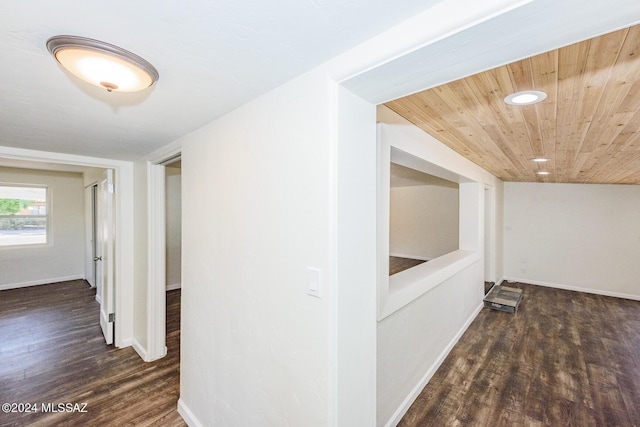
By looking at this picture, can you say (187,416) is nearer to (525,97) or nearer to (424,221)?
(525,97)

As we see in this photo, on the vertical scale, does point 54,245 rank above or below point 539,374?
above

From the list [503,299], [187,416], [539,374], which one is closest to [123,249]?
[187,416]

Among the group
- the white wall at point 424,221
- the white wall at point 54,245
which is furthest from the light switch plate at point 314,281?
the white wall at point 424,221

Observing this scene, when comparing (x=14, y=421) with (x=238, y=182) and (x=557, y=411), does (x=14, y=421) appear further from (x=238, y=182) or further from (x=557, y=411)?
(x=557, y=411)

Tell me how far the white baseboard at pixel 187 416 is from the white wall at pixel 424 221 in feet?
22.2

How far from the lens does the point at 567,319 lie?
12.9 feet

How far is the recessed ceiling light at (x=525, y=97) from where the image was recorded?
1.42m

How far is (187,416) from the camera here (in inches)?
78.3

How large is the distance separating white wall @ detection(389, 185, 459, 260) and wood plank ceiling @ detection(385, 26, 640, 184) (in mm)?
4770

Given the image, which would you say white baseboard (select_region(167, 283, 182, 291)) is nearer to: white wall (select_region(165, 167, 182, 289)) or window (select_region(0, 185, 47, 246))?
white wall (select_region(165, 167, 182, 289))

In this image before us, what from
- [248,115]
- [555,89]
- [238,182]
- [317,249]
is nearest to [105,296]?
[238,182]

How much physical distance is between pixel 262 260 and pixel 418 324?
1.57m

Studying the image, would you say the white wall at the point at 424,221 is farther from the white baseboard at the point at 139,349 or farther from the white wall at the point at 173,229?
the white baseboard at the point at 139,349

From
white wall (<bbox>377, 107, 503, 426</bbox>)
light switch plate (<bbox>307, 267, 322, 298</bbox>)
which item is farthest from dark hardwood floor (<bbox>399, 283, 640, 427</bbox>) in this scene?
light switch plate (<bbox>307, 267, 322, 298</bbox>)
